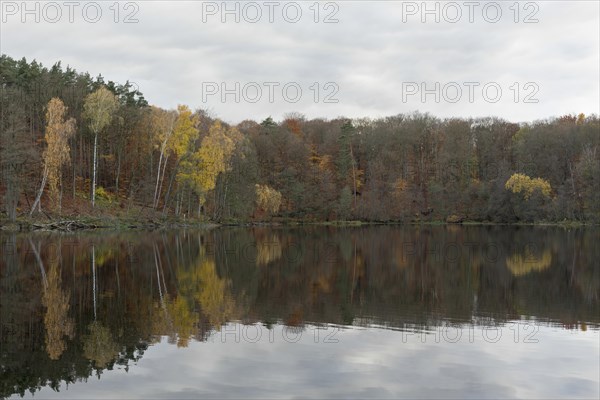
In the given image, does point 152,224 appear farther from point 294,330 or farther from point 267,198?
point 294,330

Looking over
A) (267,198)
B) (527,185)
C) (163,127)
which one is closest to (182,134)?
(163,127)

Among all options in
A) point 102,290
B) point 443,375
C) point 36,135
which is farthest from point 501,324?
point 36,135

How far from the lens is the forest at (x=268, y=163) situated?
5300cm

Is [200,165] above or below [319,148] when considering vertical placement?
below

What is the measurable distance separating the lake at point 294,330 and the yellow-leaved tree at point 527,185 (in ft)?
183

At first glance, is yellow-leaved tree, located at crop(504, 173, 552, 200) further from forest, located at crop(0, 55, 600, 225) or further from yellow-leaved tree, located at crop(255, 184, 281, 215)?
yellow-leaved tree, located at crop(255, 184, 281, 215)

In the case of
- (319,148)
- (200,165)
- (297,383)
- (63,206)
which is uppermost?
(319,148)

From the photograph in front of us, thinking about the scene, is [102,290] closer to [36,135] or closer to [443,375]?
[443,375]

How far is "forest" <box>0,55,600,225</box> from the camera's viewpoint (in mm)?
53000

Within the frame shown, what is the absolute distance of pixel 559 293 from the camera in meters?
18.9

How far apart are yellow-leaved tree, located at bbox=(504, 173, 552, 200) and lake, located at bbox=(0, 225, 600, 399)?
183ft

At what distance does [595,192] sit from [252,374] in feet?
248

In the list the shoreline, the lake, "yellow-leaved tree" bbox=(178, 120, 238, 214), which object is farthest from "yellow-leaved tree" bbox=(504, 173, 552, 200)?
the lake

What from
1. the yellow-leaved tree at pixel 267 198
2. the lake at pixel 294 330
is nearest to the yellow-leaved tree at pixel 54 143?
the lake at pixel 294 330
